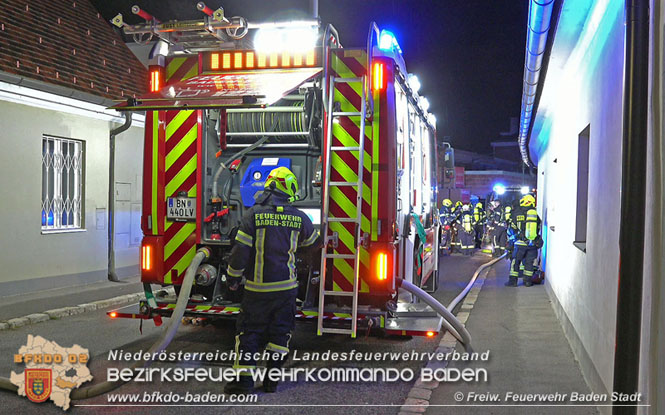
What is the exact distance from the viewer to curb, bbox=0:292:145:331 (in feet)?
23.9

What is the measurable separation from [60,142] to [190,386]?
22.5 feet

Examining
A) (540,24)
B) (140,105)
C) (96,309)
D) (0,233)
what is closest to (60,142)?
(0,233)

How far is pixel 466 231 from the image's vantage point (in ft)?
62.2

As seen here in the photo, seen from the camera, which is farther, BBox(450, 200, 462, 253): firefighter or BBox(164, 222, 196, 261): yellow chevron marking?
BBox(450, 200, 462, 253): firefighter

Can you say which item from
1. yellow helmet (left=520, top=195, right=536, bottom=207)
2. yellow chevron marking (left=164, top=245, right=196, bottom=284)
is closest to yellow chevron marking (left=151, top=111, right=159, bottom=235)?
yellow chevron marking (left=164, top=245, right=196, bottom=284)

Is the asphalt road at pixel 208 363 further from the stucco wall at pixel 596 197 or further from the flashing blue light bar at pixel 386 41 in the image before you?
the flashing blue light bar at pixel 386 41

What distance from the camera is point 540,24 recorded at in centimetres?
579

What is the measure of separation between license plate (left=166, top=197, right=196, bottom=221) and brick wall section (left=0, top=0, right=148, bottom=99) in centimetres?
454

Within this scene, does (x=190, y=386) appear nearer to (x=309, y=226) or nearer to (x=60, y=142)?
(x=309, y=226)

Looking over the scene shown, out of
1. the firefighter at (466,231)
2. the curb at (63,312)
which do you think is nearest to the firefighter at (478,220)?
the firefighter at (466,231)

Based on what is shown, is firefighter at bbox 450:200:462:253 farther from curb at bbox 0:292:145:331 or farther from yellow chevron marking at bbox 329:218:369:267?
yellow chevron marking at bbox 329:218:369:267

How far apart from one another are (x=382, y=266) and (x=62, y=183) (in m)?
7.38

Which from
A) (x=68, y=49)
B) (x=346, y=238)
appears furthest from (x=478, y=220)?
(x=346, y=238)

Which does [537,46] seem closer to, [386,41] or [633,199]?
[386,41]
